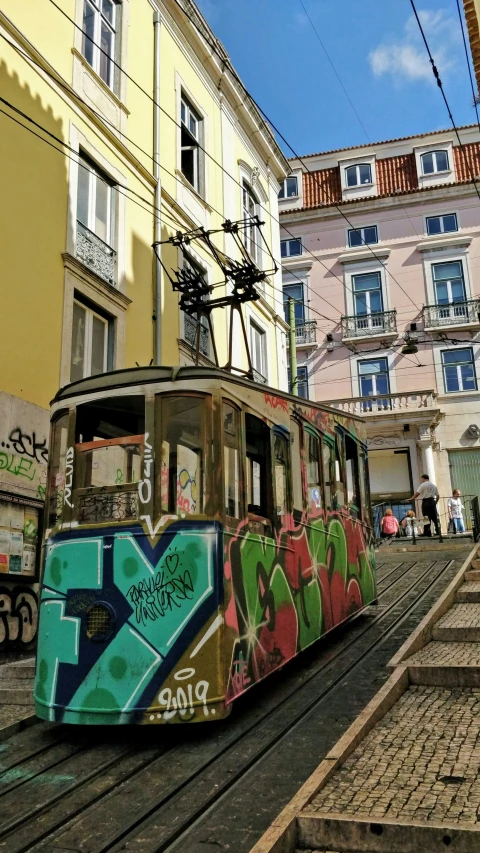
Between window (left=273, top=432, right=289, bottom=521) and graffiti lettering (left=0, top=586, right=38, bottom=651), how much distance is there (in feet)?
14.9

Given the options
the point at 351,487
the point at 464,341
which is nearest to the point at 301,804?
the point at 351,487

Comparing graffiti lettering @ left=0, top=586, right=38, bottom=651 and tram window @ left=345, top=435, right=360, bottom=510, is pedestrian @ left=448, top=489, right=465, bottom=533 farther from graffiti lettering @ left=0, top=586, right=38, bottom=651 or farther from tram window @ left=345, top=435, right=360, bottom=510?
graffiti lettering @ left=0, top=586, right=38, bottom=651

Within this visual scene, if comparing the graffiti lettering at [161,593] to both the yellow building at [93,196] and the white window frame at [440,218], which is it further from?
the white window frame at [440,218]

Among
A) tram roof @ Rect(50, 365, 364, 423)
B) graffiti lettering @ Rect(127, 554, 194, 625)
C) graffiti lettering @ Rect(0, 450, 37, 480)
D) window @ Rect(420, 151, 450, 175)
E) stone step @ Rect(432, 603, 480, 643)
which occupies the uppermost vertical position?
window @ Rect(420, 151, 450, 175)

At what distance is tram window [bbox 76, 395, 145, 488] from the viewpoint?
6.16 m

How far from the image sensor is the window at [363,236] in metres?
32.7

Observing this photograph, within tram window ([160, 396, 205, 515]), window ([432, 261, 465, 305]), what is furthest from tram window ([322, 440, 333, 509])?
window ([432, 261, 465, 305])

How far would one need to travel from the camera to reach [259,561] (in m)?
6.55

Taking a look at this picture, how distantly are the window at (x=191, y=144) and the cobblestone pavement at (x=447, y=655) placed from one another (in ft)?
42.5

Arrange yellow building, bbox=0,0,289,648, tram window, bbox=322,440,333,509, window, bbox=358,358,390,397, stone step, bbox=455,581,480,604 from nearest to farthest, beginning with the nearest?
1. tram window, bbox=322,440,333,509
2. stone step, bbox=455,581,480,604
3. yellow building, bbox=0,0,289,648
4. window, bbox=358,358,390,397

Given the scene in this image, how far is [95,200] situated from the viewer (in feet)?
42.8

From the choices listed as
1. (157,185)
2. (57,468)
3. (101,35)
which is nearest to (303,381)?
(157,185)

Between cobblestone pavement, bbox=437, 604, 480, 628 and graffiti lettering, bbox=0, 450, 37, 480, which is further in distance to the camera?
graffiti lettering, bbox=0, 450, 37, 480

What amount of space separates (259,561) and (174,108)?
13.0m
